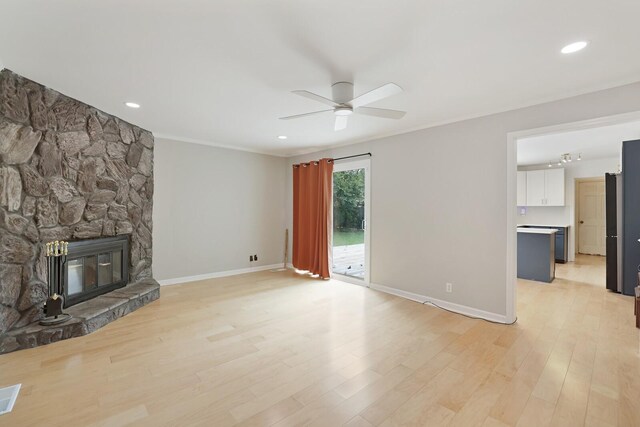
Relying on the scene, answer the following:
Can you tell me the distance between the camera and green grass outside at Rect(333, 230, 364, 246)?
16.2ft

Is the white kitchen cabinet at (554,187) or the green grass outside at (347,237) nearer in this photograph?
the green grass outside at (347,237)

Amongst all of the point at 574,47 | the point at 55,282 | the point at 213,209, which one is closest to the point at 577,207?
the point at 574,47

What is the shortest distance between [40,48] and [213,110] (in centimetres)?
152

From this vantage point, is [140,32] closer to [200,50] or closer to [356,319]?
[200,50]

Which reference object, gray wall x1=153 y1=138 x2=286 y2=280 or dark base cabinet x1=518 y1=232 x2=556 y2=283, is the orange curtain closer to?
gray wall x1=153 y1=138 x2=286 y2=280

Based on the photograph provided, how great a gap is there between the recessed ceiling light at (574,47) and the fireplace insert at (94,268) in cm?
484

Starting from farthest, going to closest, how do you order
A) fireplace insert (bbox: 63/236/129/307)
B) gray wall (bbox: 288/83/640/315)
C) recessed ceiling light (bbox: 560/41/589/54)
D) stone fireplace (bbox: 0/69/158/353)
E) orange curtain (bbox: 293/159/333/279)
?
1. orange curtain (bbox: 293/159/333/279)
2. fireplace insert (bbox: 63/236/129/307)
3. gray wall (bbox: 288/83/640/315)
4. stone fireplace (bbox: 0/69/158/353)
5. recessed ceiling light (bbox: 560/41/589/54)

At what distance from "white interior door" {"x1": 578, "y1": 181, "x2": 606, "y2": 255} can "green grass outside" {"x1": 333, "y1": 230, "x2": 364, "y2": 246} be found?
6.71 metres

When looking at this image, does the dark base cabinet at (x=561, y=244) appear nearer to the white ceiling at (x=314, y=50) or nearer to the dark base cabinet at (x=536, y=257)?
the dark base cabinet at (x=536, y=257)

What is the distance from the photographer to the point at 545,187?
706cm

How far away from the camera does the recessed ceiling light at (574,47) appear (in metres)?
1.98

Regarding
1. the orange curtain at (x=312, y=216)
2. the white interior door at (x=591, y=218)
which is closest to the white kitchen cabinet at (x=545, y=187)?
the white interior door at (x=591, y=218)

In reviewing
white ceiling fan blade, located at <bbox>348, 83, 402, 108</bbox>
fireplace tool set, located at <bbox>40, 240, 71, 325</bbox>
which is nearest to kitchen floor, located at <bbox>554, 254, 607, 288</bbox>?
white ceiling fan blade, located at <bbox>348, 83, 402, 108</bbox>

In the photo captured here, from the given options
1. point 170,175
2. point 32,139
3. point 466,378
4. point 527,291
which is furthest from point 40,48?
point 527,291
